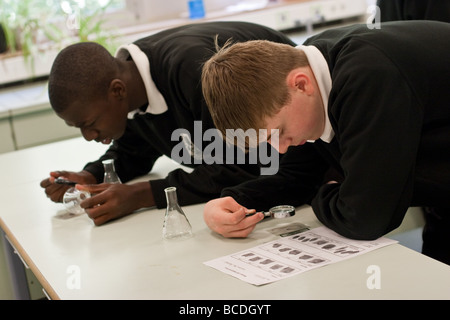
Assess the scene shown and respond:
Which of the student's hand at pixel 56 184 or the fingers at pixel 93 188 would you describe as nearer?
the fingers at pixel 93 188

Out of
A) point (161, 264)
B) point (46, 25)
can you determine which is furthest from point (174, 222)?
point (46, 25)

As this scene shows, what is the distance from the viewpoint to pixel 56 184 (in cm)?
219

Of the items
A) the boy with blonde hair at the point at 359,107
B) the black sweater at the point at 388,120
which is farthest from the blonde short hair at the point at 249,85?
the black sweater at the point at 388,120

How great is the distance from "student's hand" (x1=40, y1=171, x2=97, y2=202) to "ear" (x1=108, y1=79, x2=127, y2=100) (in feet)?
1.18

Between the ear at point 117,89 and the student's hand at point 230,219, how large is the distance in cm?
54

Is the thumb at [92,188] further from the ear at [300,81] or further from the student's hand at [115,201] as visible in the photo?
the ear at [300,81]

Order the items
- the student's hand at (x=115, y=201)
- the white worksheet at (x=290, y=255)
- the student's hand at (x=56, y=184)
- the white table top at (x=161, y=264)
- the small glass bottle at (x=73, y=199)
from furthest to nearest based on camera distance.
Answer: the student's hand at (x=56, y=184)
the small glass bottle at (x=73, y=199)
the student's hand at (x=115, y=201)
the white worksheet at (x=290, y=255)
the white table top at (x=161, y=264)

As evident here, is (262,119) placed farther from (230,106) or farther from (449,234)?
(449,234)

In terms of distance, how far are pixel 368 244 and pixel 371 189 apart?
0.50 ft

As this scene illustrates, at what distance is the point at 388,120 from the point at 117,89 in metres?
0.95

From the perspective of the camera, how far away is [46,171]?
2623mm

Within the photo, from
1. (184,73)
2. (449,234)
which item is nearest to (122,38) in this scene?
(184,73)

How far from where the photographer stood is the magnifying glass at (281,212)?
5.55 feet

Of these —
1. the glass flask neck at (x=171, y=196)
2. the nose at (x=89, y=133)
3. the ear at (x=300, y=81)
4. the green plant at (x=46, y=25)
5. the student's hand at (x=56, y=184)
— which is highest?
the ear at (x=300, y=81)
